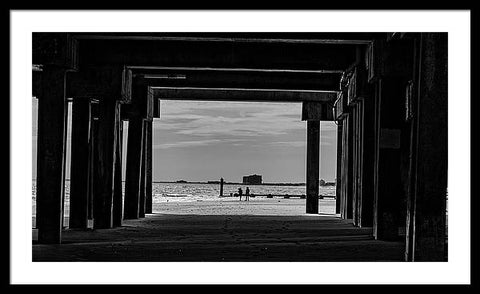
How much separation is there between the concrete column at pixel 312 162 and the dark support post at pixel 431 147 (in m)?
16.0

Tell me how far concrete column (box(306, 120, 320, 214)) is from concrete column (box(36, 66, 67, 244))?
43.1 feet

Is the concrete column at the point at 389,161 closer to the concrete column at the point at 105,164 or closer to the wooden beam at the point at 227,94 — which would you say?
the concrete column at the point at 105,164

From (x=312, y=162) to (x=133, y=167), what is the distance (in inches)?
258

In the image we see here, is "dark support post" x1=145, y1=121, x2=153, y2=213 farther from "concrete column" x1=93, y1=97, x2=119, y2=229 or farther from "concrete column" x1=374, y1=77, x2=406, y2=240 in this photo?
"concrete column" x1=374, y1=77, x2=406, y2=240

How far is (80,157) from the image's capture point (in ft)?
50.2

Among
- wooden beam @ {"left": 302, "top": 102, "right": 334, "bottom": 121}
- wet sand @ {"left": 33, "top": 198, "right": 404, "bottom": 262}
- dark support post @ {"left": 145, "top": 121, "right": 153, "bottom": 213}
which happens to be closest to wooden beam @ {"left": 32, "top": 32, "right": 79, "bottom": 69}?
wet sand @ {"left": 33, "top": 198, "right": 404, "bottom": 262}

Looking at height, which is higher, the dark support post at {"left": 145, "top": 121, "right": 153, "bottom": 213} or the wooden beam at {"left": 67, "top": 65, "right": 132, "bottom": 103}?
the wooden beam at {"left": 67, "top": 65, "right": 132, "bottom": 103}

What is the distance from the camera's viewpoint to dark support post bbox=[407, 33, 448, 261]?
27.5 ft

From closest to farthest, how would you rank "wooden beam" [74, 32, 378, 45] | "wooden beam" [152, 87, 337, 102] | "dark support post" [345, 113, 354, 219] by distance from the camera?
"wooden beam" [74, 32, 378, 45] → "dark support post" [345, 113, 354, 219] → "wooden beam" [152, 87, 337, 102]

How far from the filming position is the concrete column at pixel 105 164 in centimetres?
1602

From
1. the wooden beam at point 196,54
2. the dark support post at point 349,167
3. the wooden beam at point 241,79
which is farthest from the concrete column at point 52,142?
the dark support post at point 349,167

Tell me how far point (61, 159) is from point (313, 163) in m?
13.4

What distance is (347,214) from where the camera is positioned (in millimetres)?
21047

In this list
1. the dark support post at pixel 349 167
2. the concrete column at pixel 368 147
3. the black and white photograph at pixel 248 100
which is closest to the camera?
the black and white photograph at pixel 248 100
